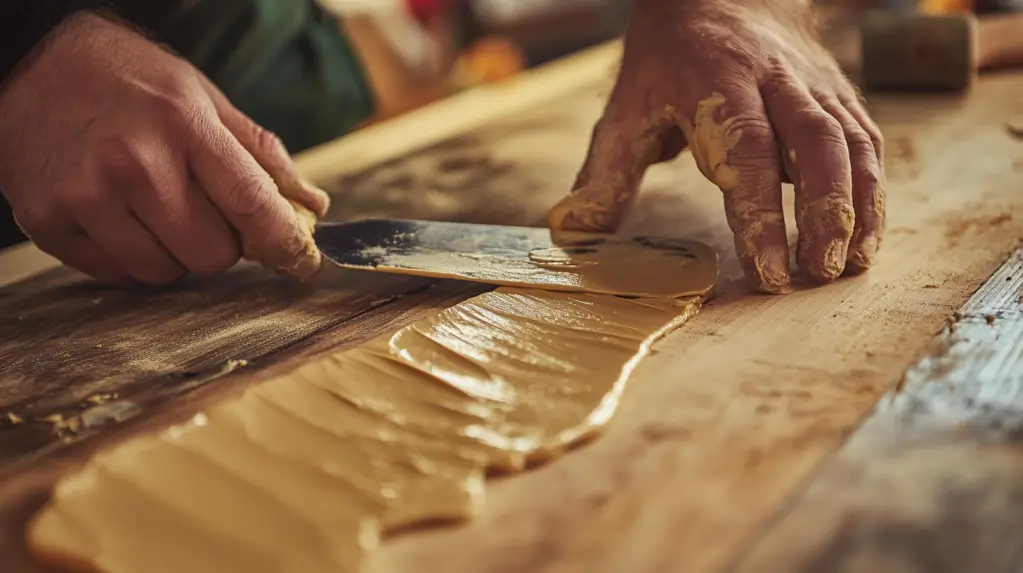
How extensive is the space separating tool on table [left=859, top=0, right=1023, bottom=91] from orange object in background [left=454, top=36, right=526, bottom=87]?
1.95 metres

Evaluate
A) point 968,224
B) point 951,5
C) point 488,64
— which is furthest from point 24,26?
point 488,64

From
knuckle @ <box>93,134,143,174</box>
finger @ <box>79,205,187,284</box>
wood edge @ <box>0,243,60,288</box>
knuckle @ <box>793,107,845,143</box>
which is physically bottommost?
wood edge @ <box>0,243,60,288</box>

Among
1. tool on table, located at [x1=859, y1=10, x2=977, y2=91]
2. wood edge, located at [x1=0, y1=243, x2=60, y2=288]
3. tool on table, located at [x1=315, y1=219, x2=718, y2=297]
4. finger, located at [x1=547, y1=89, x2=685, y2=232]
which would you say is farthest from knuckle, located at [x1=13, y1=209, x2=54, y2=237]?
tool on table, located at [x1=859, y1=10, x2=977, y2=91]

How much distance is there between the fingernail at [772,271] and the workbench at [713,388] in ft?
0.06

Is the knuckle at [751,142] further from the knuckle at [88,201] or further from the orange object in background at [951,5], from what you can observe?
the orange object in background at [951,5]

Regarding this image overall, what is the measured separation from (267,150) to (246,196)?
0.14m

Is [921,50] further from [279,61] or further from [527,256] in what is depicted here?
[279,61]

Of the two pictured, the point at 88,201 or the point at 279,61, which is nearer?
the point at 88,201

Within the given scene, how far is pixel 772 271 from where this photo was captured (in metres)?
1.16

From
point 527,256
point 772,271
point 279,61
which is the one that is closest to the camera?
point 772,271

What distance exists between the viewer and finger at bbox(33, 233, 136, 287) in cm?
127

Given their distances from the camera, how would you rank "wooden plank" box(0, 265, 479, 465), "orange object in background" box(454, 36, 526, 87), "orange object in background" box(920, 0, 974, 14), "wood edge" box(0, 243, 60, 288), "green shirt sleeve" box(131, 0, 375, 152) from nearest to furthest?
"wooden plank" box(0, 265, 479, 465), "wood edge" box(0, 243, 60, 288), "green shirt sleeve" box(131, 0, 375, 152), "orange object in background" box(920, 0, 974, 14), "orange object in background" box(454, 36, 526, 87)

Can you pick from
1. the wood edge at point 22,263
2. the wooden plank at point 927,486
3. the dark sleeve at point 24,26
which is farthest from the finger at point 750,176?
the wood edge at point 22,263

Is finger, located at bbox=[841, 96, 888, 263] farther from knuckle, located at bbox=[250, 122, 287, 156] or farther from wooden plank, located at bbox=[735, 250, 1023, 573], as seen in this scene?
knuckle, located at bbox=[250, 122, 287, 156]
